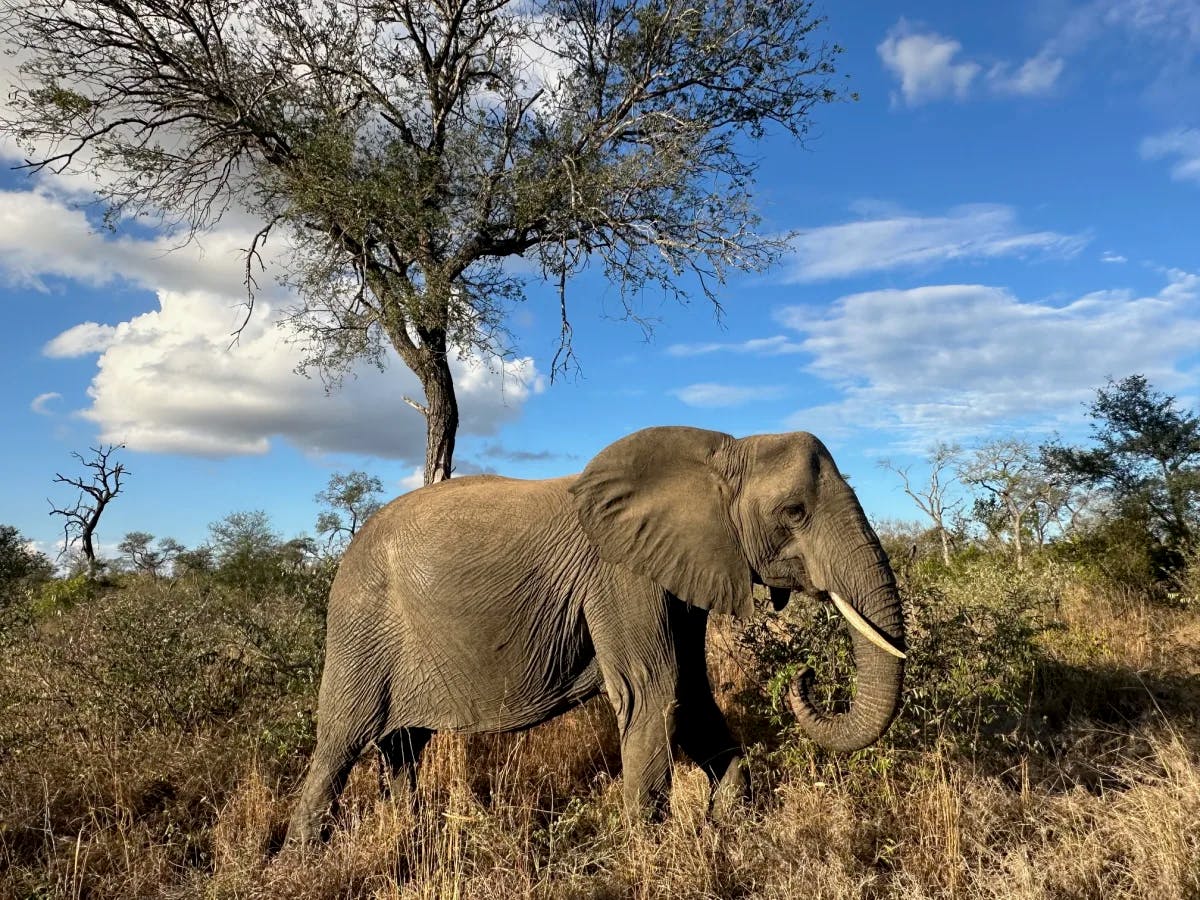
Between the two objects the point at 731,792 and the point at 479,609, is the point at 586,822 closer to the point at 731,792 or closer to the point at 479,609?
the point at 731,792

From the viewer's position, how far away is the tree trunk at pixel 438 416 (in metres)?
11.7

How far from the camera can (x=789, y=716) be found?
20.7 ft

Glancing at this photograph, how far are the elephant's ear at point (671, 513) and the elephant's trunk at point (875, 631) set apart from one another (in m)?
0.58

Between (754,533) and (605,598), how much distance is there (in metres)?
0.99

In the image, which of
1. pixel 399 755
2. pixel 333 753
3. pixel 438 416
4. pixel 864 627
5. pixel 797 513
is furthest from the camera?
pixel 438 416

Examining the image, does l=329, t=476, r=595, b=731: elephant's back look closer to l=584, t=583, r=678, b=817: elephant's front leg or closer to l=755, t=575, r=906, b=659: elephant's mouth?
l=584, t=583, r=678, b=817: elephant's front leg

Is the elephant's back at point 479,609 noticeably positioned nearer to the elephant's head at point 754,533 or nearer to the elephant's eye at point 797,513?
the elephant's head at point 754,533

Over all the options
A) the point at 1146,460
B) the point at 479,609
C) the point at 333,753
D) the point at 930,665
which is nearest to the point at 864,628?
the point at 930,665

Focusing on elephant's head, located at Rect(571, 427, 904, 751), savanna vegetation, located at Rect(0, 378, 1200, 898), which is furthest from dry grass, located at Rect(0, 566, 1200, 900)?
elephant's head, located at Rect(571, 427, 904, 751)

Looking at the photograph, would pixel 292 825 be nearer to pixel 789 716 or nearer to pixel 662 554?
pixel 662 554

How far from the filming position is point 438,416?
11828 millimetres

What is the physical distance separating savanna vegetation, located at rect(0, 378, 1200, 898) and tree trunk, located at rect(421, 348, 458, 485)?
2.65 m

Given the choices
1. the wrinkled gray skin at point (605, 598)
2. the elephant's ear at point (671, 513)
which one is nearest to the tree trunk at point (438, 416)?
the wrinkled gray skin at point (605, 598)

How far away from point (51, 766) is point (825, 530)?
5717 mm
